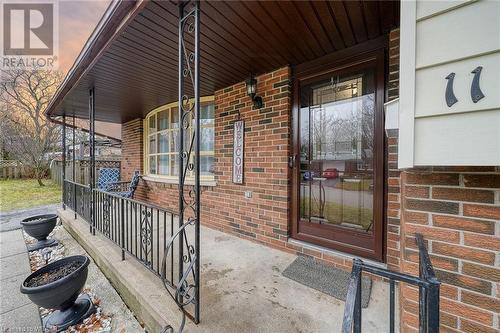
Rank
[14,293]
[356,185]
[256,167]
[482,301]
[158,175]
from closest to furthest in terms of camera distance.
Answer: [482,301] → [356,185] → [14,293] → [256,167] → [158,175]

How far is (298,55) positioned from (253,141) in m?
1.20

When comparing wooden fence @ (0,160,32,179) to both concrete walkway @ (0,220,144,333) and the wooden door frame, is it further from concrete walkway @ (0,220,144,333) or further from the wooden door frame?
the wooden door frame

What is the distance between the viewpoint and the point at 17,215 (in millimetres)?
5242

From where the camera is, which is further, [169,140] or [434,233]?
[169,140]

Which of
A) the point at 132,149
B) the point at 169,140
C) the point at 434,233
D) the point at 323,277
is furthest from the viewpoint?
the point at 132,149

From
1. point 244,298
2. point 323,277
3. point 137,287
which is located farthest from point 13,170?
point 323,277

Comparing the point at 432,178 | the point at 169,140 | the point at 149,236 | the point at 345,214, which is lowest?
the point at 149,236

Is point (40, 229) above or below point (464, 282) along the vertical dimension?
below

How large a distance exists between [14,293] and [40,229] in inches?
51.3

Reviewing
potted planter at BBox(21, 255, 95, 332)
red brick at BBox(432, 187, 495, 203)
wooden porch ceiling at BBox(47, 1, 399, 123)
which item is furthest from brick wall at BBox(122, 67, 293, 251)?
potted planter at BBox(21, 255, 95, 332)

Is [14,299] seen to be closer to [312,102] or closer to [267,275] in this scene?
[267,275]

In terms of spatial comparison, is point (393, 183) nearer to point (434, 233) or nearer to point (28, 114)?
point (434, 233)

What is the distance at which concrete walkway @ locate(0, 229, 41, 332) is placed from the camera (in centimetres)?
196

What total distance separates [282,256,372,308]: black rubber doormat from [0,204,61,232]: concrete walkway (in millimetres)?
5687
